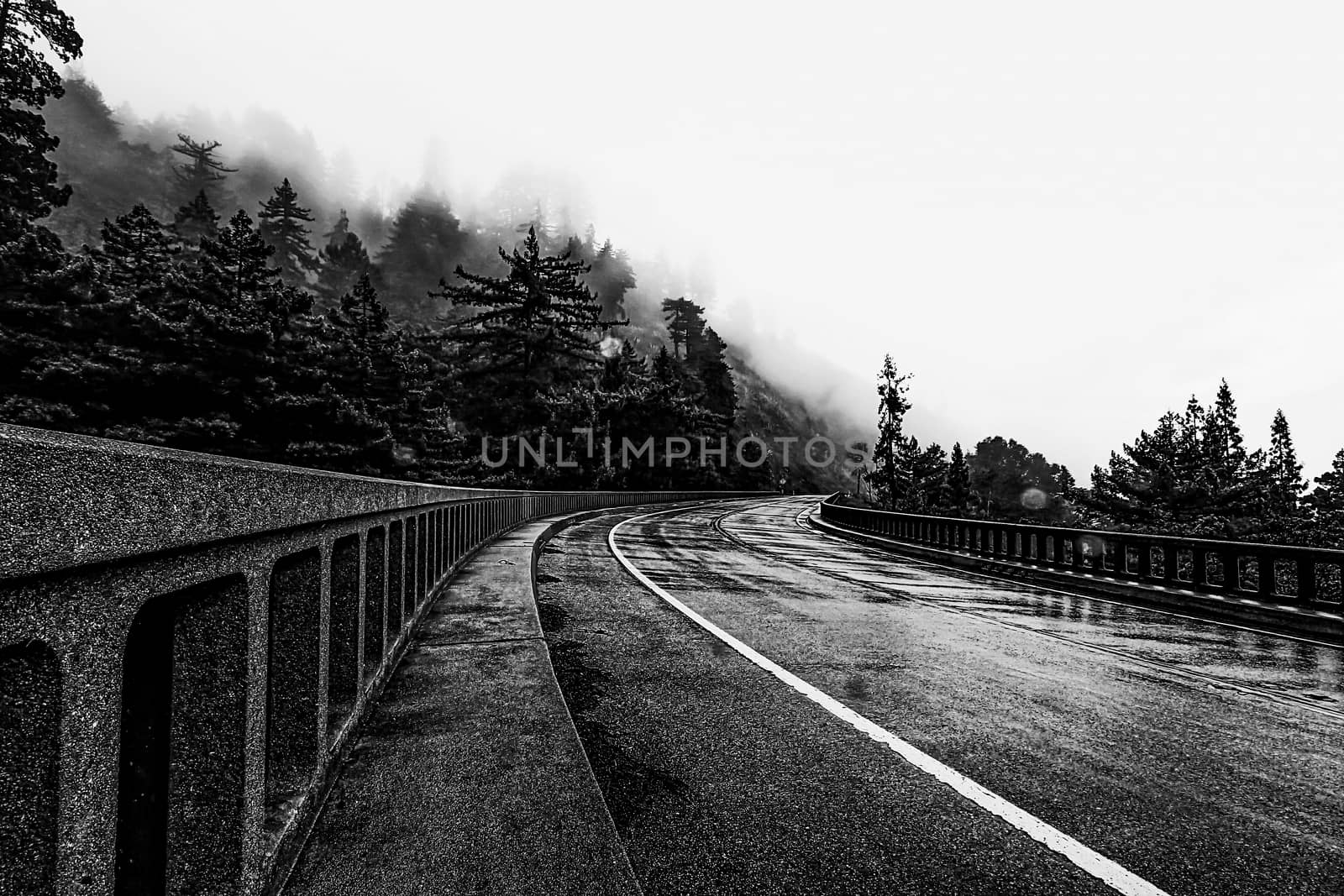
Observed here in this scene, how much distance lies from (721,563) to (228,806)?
1384cm

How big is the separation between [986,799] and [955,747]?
807 millimetres

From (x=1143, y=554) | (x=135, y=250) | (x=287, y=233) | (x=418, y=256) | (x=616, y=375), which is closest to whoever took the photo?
(x=1143, y=554)

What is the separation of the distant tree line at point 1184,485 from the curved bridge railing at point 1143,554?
2532 centimetres

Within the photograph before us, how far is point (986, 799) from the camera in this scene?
373cm

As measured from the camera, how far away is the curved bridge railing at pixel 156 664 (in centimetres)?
115

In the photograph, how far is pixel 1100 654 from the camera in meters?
7.43

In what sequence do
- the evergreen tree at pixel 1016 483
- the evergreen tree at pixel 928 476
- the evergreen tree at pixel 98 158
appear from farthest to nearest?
1. the evergreen tree at pixel 1016 483
2. the evergreen tree at pixel 98 158
3. the evergreen tree at pixel 928 476

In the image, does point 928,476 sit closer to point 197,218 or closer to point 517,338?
point 517,338

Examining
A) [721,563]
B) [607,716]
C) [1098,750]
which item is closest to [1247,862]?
[1098,750]

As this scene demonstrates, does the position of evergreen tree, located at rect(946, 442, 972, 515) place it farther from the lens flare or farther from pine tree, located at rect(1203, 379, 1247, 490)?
the lens flare

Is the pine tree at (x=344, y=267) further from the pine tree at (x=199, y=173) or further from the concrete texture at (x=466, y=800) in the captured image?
the concrete texture at (x=466, y=800)

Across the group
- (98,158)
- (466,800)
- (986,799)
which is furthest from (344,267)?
(986,799)

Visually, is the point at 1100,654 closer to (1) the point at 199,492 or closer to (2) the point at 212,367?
(1) the point at 199,492

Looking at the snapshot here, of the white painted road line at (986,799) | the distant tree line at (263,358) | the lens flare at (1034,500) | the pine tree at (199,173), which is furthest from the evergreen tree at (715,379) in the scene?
the lens flare at (1034,500)
